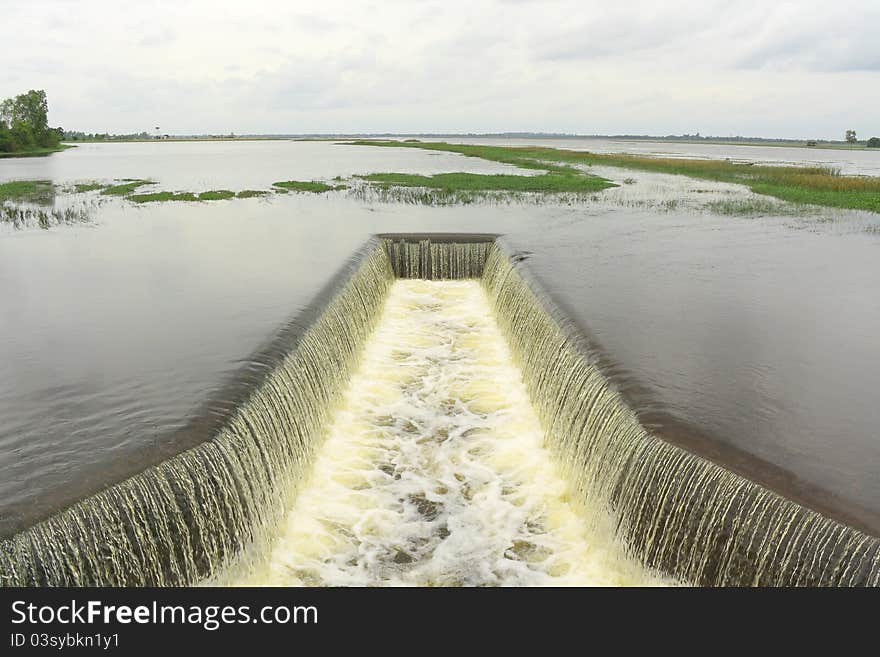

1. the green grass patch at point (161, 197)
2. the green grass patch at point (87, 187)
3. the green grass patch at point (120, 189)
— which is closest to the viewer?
the green grass patch at point (161, 197)

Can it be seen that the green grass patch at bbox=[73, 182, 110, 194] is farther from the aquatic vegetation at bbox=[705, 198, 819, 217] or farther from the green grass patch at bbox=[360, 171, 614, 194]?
the aquatic vegetation at bbox=[705, 198, 819, 217]

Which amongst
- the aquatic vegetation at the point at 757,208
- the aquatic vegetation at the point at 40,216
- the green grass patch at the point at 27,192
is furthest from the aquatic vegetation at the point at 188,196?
the aquatic vegetation at the point at 757,208

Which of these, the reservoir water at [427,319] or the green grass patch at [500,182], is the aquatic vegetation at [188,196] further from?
the green grass patch at [500,182]

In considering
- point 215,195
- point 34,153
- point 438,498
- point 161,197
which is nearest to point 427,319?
point 438,498

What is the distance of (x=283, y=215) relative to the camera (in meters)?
32.1

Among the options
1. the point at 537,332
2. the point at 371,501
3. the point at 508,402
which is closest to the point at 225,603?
the point at 371,501

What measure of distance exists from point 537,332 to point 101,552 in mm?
10309

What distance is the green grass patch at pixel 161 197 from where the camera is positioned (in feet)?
124

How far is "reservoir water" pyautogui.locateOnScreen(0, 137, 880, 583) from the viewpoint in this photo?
28.7 feet

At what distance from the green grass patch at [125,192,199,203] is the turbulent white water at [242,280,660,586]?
1080 inches

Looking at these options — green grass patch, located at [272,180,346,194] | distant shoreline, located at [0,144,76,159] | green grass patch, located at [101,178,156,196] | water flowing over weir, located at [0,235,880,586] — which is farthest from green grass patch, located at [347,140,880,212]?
distant shoreline, located at [0,144,76,159]

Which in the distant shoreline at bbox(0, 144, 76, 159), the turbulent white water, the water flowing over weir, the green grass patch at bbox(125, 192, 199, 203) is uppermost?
the distant shoreline at bbox(0, 144, 76, 159)

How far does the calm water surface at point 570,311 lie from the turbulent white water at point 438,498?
2.30 metres

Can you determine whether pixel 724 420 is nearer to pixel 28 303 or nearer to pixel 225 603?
pixel 225 603
